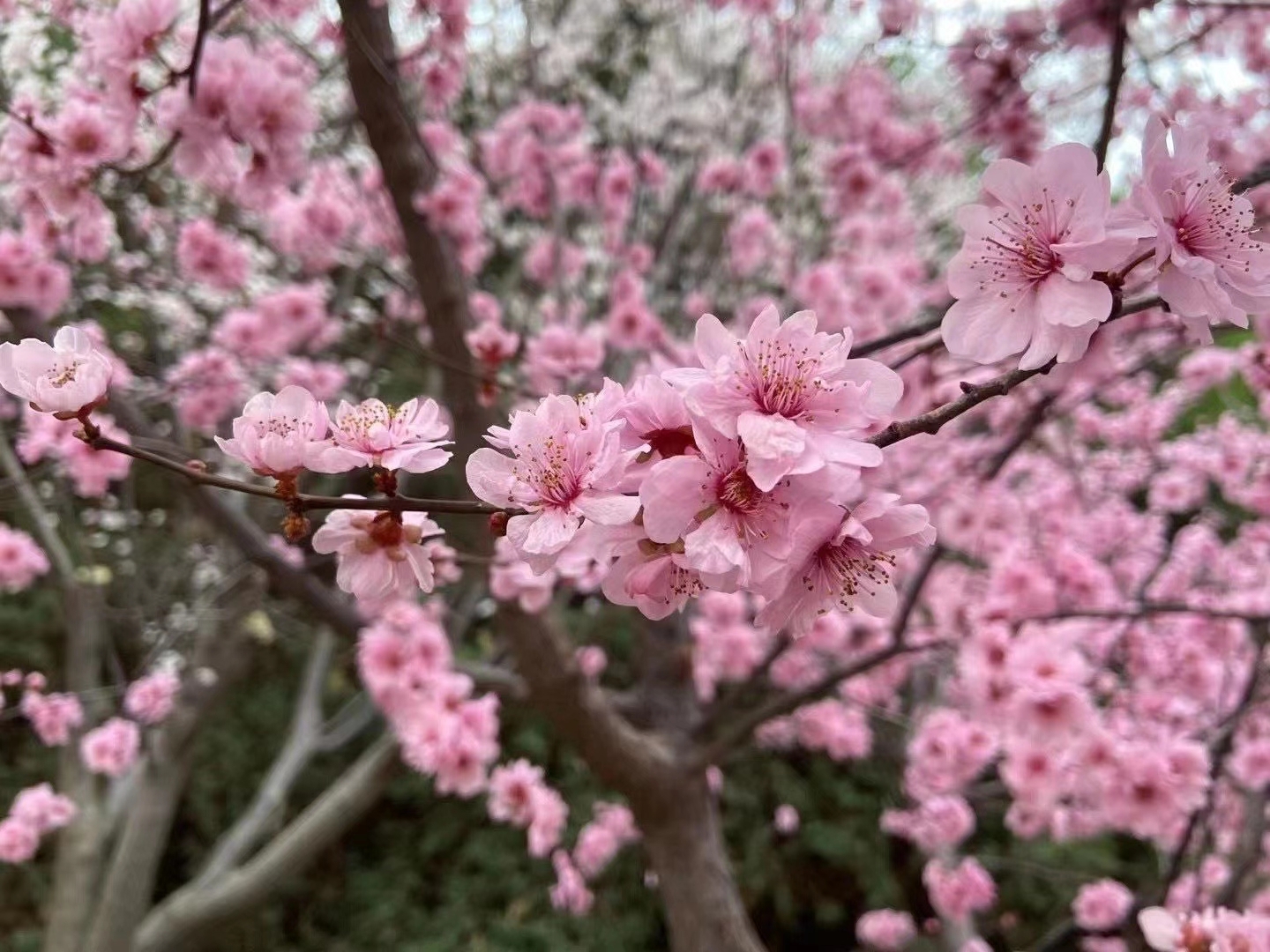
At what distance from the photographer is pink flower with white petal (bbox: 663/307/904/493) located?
1.92ft

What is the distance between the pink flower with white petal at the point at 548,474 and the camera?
2.05 feet

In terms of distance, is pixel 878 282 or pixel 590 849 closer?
pixel 878 282

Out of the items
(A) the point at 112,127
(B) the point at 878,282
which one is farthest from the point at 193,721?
(B) the point at 878,282

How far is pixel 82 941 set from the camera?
10.8ft

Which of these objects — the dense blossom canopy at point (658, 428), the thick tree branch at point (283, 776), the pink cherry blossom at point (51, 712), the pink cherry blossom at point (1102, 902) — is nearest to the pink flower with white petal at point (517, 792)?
the dense blossom canopy at point (658, 428)

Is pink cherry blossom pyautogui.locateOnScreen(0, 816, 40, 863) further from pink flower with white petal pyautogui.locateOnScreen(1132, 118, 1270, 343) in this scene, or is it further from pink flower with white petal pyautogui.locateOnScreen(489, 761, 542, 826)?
pink flower with white petal pyautogui.locateOnScreen(1132, 118, 1270, 343)

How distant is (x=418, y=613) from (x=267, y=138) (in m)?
1.53

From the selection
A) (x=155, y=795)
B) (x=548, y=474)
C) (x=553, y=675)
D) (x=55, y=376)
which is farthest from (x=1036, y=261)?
(x=155, y=795)

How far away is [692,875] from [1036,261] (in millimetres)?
2215

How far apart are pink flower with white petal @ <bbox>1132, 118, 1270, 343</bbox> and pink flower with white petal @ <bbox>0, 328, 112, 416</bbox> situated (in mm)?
795

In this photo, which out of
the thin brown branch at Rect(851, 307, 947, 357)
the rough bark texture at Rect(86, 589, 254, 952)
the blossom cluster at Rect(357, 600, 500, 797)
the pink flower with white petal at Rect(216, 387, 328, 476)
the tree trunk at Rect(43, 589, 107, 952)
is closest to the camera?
the pink flower with white petal at Rect(216, 387, 328, 476)

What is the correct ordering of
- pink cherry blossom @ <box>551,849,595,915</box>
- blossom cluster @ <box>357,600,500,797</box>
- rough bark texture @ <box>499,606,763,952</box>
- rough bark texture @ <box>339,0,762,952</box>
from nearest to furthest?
rough bark texture @ <box>339,0,762,952</box> → rough bark texture @ <box>499,606,763,952</box> → blossom cluster @ <box>357,600,500,797</box> → pink cherry blossom @ <box>551,849,595,915</box>

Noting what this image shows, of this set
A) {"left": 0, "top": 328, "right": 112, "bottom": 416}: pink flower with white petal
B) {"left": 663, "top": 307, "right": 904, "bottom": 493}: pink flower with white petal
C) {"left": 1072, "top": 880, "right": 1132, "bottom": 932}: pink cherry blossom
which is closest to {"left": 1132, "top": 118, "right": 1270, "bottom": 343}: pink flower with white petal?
{"left": 663, "top": 307, "right": 904, "bottom": 493}: pink flower with white petal

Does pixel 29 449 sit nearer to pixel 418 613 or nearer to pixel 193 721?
pixel 418 613
